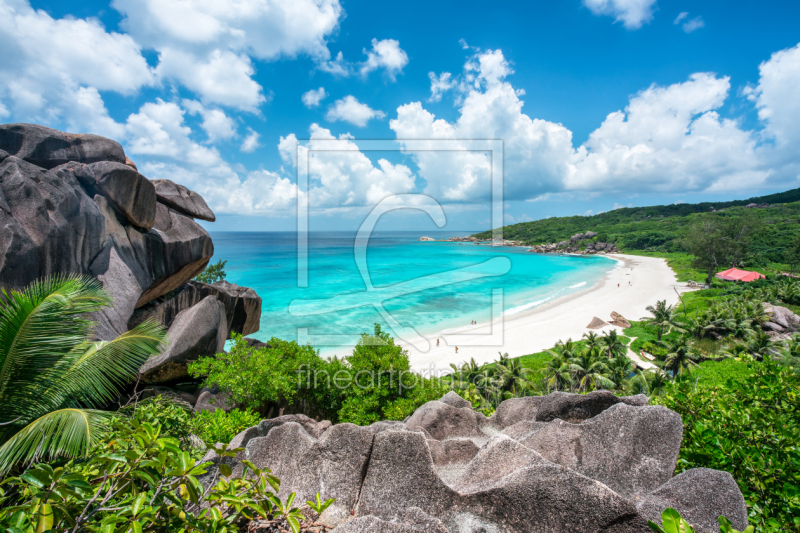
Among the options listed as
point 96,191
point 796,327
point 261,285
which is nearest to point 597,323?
point 796,327

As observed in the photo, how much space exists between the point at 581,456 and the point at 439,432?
2560mm

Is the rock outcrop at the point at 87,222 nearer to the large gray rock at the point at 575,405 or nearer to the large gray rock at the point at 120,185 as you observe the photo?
the large gray rock at the point at 120,185

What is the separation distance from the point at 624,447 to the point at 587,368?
74.7 ft

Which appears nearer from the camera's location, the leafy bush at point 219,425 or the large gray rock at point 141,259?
the leafy bush at point 219,425

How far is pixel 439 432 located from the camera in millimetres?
6320

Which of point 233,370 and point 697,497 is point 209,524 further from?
point 233,370

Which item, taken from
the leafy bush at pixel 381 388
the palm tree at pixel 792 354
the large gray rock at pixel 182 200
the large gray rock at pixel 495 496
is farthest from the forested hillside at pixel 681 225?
the large gray rock at pixel 182 200

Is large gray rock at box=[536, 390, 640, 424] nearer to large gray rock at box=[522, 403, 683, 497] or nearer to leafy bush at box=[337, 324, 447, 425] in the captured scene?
large gray rock at box=[522, 403, 683, 497]

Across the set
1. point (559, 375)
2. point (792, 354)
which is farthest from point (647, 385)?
point (792, 354)

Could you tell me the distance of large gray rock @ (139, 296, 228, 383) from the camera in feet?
45.2

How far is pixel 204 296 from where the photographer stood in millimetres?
19594

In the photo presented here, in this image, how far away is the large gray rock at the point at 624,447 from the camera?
4035mm

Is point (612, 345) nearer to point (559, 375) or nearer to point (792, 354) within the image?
point (559, 375)

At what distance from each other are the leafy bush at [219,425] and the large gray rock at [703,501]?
23.6ft
